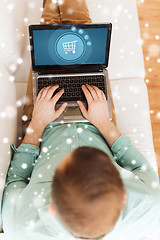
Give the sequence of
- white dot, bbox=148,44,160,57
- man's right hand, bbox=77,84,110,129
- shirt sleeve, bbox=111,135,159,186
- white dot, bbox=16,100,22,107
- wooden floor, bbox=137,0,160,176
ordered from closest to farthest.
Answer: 1. shirt sleeve, bbox=111,135,159,186
2. man's right hand, bbox=77,84,110,129
3. white dot, bbox=16,100,22,107
4. wooden floor, bbox=137,0,160,176
5. white dot, bbox=148,44,160,57

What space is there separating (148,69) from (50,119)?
1032mm

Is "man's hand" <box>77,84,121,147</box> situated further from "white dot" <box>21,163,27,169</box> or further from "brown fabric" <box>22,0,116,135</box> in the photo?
"brown fabric" <box>22,0,116,135</box>

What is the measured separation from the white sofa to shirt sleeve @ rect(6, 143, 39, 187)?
37 millimetres

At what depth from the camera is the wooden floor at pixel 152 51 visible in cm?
172

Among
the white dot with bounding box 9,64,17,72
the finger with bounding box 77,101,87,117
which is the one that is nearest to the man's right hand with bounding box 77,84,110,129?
the finger with bounding box 77,101,87,117

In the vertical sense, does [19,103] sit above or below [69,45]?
below

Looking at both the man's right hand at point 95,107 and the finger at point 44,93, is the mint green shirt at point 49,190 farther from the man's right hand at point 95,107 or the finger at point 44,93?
the finger at point 44,93

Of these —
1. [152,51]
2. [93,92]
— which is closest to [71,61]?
[93,92]

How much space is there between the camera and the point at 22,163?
1028 mm

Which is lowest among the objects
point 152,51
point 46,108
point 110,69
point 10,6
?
point 46,108

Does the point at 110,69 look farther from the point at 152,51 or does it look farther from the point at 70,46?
the point at 152,51

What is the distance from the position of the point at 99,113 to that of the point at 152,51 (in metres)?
0.99

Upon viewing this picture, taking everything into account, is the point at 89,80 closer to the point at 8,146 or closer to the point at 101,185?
the point at 8,146

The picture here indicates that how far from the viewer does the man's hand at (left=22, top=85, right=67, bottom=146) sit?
3.57ft
